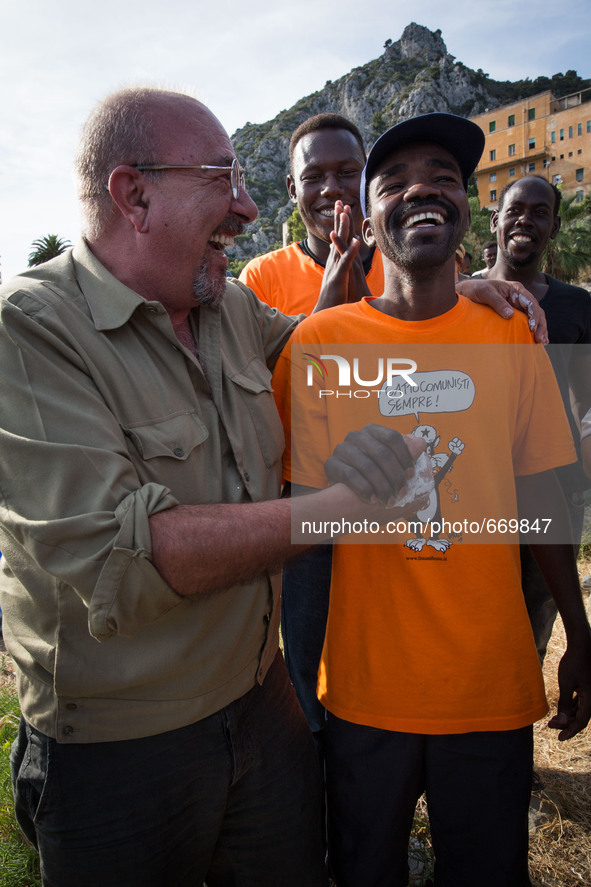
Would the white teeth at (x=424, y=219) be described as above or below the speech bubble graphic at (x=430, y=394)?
above

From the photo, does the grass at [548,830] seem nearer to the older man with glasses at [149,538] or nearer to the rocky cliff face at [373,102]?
the older man with glasses at [149,538]

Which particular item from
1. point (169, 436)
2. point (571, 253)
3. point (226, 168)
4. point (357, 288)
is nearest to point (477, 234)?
point (571, 253)

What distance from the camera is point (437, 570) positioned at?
6.62 feet

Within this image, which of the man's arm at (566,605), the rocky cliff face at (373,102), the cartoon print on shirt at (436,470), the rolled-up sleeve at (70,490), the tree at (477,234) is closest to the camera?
the rolled-up sleeve at (70,490)

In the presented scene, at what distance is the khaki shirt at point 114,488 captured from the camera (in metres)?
1.50

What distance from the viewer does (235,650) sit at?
6.47ft

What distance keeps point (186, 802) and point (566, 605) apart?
1.53 meters

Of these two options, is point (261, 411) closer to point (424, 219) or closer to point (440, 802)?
point (424, 219)

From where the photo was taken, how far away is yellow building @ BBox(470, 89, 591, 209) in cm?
6078

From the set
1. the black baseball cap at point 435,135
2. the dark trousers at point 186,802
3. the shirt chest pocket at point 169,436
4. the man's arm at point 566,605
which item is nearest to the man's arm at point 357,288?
the black baseball cap at point 435,135

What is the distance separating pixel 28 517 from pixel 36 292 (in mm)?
654

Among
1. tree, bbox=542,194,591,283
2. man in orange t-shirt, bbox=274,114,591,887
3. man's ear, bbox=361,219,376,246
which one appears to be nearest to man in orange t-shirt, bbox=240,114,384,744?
man's ear, bbox=361,219,376,246

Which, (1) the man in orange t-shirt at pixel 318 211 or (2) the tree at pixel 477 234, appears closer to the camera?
(1) the man in orange t-shirt at pixel 318 211

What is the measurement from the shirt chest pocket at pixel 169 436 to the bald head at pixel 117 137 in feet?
2.45
